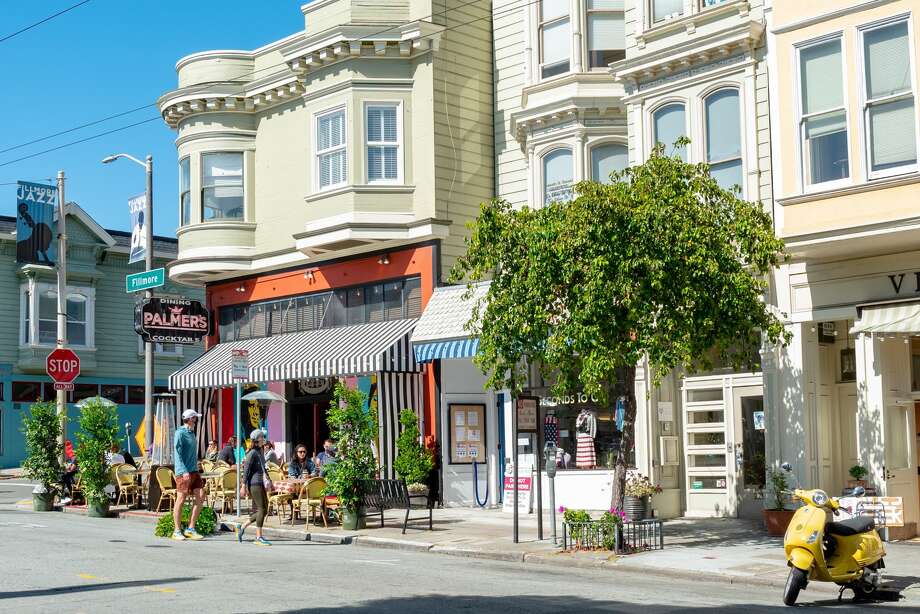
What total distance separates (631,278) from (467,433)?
30.8 feet

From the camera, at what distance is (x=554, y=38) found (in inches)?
893

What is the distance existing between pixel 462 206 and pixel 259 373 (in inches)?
240

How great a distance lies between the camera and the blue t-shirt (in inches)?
685

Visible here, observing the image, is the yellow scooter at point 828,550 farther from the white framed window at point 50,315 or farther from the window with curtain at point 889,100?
the white framed window at point 50,315

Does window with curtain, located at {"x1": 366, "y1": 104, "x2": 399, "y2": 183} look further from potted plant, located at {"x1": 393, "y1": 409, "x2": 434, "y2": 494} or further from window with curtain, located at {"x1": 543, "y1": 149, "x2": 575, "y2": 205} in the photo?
potted plant, located at {"x1": 393, "y1": 409, "x2": 434, "y2": 494}

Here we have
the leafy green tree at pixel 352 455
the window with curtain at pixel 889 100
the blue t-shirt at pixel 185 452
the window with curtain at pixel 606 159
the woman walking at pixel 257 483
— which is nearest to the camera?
the window with curtain at pixel 889 100

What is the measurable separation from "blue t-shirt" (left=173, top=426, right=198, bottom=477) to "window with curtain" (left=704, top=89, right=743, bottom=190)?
970 centimetres

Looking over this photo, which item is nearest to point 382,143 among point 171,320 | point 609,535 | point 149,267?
point 149,267

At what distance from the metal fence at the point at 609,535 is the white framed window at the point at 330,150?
458 inches

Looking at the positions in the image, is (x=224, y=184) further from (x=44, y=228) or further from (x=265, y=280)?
(x=44, y=228)

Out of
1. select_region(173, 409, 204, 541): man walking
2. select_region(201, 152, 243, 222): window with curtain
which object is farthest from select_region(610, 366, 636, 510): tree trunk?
select_region(201, 152, 243, 222): window with curtain

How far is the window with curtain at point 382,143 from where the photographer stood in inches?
961

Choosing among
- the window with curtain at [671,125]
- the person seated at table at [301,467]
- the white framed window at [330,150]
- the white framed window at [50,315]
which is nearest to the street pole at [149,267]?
the white framed window at [330,150]

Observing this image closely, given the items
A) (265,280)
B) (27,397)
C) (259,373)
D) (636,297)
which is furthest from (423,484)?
(27,397)
